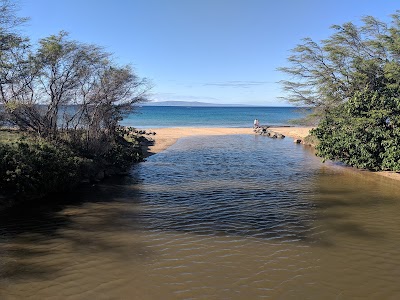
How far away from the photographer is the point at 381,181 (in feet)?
52.3

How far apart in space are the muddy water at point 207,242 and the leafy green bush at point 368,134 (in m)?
2.57

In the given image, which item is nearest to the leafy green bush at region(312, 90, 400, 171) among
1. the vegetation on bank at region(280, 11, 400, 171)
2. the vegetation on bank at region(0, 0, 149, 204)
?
the vegetation on bank at region(280, 11, 400, 171)

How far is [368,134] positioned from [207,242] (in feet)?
42.1

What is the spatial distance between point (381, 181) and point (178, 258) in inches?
485

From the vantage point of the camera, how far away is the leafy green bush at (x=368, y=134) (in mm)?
16594

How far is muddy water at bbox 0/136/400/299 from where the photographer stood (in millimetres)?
6480

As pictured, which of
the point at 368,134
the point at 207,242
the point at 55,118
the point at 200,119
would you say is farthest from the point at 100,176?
the point at 200,119

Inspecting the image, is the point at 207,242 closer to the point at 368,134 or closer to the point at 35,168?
the point at 35,168

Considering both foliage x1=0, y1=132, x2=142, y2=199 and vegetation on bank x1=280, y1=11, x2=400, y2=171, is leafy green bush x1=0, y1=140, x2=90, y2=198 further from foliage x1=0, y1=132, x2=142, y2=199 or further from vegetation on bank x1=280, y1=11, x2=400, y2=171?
vegetation on bank x1=280, y1=11, x2=400, y2=171

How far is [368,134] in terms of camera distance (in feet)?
57.6

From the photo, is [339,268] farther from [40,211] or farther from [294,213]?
[40,211]

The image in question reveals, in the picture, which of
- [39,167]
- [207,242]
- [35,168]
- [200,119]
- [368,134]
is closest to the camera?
[207,242]

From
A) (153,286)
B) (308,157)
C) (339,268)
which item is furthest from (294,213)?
(308,157)

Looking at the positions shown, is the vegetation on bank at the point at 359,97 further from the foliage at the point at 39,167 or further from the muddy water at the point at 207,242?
the foliage at the point at 39,167
